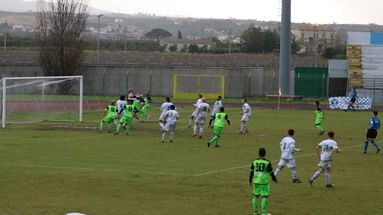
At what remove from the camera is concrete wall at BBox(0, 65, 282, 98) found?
83188 mm

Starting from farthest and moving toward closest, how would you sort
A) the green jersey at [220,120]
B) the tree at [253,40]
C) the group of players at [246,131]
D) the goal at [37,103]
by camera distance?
the tree at [253,40] → the goal at [37,103] → the green jersey at [220,120] → the group of players at [246,131]

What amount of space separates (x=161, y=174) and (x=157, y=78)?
5644cm

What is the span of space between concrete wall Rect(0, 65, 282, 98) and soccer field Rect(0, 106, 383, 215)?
36.1 m

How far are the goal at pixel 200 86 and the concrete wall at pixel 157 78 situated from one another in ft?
3.15

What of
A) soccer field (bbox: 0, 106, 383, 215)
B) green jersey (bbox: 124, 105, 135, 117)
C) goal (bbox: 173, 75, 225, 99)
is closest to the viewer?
soccer field (bbox: 0, 106, 383, 215)

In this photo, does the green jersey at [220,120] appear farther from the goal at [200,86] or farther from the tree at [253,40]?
the tree at [253,40]

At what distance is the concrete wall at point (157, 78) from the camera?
83.2 meters

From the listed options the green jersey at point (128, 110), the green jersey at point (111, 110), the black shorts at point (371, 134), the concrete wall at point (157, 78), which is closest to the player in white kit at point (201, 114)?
the green jersey at point (128, 110)

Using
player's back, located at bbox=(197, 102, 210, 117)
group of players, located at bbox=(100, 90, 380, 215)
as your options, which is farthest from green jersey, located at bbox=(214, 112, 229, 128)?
player's back, located at bbox=(197, 102, 210, 117)

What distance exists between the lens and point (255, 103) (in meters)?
74.6

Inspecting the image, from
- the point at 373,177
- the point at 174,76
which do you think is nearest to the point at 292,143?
the point at 373,177

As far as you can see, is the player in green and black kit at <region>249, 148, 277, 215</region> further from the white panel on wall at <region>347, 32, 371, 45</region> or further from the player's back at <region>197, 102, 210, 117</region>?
the white panel on wall at <region>347, 32, 371, 45</region>

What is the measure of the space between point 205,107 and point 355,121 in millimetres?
17738

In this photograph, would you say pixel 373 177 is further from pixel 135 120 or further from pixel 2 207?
pixel 135 120
